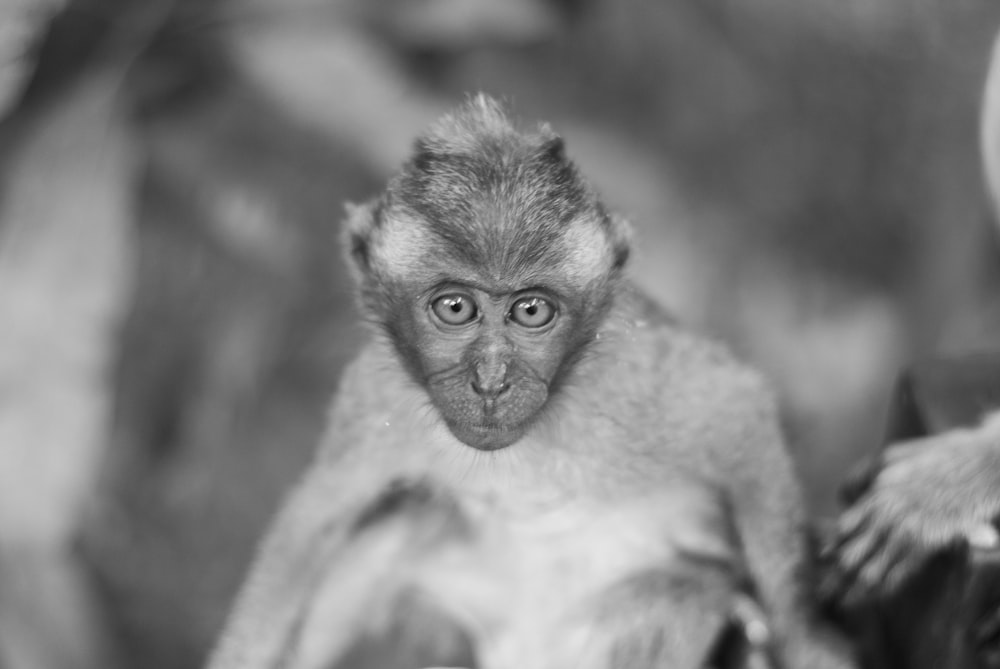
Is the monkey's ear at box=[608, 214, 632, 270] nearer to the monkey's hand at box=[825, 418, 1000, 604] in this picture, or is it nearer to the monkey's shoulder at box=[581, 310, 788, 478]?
the monkey's shoulder at box=[581, 310, 788, 478]

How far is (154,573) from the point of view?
13.4 feet

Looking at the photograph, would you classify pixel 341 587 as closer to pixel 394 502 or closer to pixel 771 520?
pixel 394 502

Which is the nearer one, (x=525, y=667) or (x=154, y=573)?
(x=525, y=667)

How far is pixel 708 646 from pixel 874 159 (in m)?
2.16

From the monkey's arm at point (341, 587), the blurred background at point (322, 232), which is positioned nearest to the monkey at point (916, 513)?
the monkey's arm at point (341, 587)

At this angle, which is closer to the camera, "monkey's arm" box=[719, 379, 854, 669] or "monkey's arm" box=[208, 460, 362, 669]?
"monkey's arm" box=[719, 379, 854, 669]

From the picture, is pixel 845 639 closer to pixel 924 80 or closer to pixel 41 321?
pixel 924 80

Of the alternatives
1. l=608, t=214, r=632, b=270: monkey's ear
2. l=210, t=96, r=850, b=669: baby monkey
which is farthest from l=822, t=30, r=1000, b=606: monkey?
l=608, t=214, r=632, b=270: monkey's ear

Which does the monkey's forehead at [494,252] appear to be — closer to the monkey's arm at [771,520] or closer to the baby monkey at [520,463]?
the baby monkey at [520,463]

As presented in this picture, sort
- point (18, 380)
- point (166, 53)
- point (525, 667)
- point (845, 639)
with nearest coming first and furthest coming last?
point (845, 639), point (525, 667), point (18, 380), point (166, 53)

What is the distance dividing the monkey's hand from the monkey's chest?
350 mm

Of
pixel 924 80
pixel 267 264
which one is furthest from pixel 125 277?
pixel 924 80

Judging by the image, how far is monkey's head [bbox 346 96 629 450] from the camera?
209 cm

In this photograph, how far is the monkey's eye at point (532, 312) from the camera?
7.04ft
